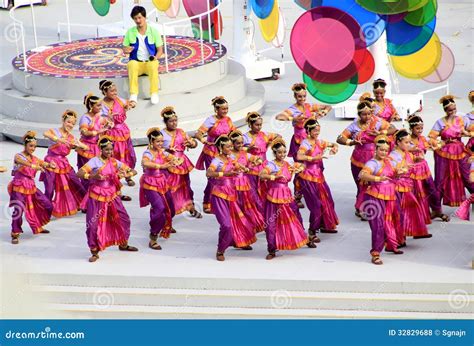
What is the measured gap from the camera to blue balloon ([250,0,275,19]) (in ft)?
68.4

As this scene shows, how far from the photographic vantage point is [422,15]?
16578 mm

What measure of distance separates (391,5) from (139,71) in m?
4.24

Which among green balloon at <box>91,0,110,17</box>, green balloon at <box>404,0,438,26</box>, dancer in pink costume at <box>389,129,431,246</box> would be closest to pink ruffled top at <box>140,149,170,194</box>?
dancer in pink costume at <box>389,129,431,246</box>

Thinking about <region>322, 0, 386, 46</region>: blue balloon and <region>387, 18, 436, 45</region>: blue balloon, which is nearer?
<region>322, 0, 386, 46</region>: blue balloon

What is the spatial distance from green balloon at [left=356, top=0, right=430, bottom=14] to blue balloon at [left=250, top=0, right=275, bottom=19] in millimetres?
4689

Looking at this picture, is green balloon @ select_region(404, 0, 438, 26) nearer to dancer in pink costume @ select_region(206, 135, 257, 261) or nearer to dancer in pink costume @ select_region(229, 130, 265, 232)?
dancer in pink costume @ select_region(229, 130, 265, 232)

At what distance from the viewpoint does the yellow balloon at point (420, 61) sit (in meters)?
17.2

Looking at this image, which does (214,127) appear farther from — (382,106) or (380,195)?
(380,195)

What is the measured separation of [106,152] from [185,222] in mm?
1827

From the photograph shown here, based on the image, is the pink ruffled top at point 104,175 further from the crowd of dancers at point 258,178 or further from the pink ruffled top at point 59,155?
the pink ruffled top at point 59,155

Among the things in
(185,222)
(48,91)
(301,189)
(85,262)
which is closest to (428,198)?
(301,189)

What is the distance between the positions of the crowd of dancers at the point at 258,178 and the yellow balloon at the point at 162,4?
486cm

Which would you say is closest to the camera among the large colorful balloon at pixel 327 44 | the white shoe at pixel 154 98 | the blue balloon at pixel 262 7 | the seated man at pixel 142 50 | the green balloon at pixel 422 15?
the large colorful balloon at pixel 327 44

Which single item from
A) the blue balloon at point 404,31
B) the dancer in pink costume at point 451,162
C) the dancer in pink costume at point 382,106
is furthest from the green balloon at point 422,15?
the dancer in pink costume at point 451,162
